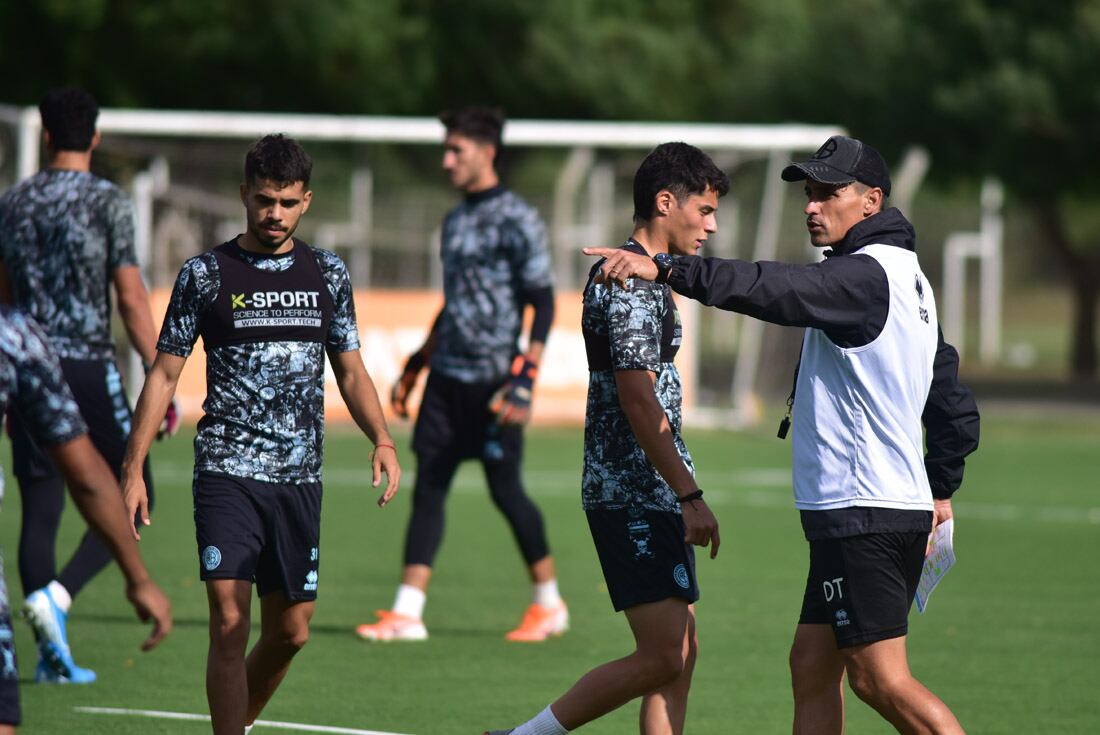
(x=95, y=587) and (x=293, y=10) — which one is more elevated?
(x=293, y=10)

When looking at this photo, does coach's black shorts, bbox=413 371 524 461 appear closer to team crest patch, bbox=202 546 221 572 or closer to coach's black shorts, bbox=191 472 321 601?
coach's black shorts, bbox=191 472 321 601

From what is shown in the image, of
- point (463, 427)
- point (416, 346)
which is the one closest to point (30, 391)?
point (463, 427)

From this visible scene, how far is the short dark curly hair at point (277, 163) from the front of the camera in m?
5.86

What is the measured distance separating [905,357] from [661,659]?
1260mm

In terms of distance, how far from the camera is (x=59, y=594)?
7.70m

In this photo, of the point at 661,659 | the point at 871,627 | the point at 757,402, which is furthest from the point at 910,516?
the point at 757,402

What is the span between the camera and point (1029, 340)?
184 feet

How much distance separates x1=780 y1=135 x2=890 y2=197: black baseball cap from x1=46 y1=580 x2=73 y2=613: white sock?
3.94m

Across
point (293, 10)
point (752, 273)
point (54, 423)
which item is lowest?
point (54, 423)

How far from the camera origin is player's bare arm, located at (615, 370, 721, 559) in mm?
5426

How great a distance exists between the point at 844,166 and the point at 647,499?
1.24m

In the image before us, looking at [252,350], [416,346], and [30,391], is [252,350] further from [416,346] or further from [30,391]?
[416,346]

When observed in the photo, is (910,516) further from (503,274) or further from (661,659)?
(503,274)

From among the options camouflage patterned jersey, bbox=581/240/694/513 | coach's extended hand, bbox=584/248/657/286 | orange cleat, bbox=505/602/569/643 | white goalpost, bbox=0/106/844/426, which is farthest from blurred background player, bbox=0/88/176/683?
white goalpost, bbox=0/106/844/426
